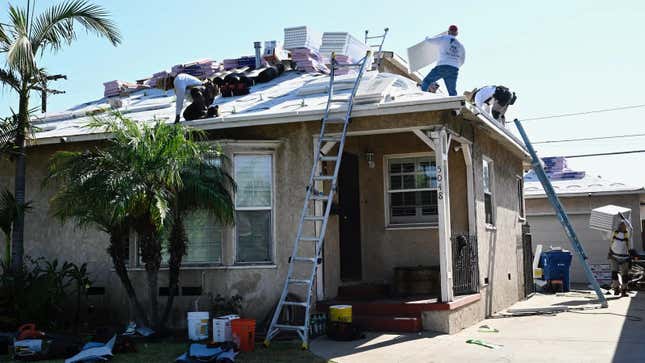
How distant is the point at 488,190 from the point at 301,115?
4522mm

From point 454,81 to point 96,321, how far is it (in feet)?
23.7

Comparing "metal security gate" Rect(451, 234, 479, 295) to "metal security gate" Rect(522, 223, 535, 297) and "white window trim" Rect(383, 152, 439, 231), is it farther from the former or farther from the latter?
"metal security gate" Rect(522, 223, 535, 297)

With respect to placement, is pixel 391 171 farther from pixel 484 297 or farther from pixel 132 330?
pixel 132 330

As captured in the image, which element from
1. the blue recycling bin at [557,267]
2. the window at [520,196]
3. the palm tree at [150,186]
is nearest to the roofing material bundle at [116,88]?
the palm tree at [150,186]

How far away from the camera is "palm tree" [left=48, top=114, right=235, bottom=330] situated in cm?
923

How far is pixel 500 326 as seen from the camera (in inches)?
421

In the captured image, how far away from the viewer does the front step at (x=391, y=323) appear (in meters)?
9.71

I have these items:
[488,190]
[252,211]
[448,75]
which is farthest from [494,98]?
[252,211]

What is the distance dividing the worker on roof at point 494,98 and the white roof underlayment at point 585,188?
7084 millimetres

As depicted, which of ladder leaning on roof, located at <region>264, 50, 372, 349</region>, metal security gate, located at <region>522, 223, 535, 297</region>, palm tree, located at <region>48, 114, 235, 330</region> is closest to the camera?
palm tree, located at <region>48, 114, 235, 330</region>

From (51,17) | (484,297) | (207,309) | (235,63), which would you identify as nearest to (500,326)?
Answer: (484,297)

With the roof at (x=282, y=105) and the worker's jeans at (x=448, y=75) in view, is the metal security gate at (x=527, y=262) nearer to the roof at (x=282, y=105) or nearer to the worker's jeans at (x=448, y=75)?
the worker's jeans at (x=448, y=75)

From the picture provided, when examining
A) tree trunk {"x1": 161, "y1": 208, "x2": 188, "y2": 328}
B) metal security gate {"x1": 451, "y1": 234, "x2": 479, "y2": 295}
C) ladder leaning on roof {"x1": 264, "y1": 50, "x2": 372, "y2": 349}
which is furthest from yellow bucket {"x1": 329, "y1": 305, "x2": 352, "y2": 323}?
tree trunk {"x1": 161, "y1": 208, "x2": 188, "y2": 328}

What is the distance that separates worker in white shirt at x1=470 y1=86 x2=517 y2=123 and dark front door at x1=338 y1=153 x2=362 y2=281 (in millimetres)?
2723
